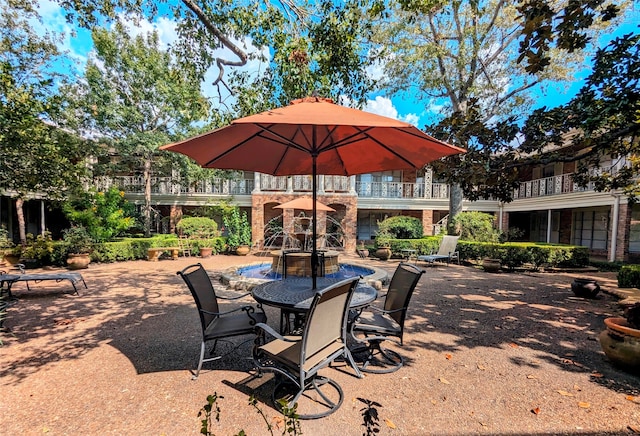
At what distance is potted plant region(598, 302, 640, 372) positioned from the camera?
131 inches

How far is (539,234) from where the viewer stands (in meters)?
20.0

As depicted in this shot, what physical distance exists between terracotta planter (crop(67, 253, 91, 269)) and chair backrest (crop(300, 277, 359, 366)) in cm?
1117

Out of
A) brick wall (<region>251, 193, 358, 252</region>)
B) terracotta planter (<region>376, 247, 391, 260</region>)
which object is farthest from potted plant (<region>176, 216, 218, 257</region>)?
terracotta planter (<region>376, 247, 391, 260</region>)

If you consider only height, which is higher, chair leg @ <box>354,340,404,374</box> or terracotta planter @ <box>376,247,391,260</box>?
chair leg @ <box>354,340,404,374</box>

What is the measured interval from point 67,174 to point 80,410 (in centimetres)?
854

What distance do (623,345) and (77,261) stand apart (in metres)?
13.7

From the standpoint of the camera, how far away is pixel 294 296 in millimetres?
3439

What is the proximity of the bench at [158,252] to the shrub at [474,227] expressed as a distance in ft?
42.4

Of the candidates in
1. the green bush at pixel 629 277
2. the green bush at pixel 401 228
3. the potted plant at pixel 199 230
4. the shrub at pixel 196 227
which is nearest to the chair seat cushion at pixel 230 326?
the green bush at pixel 629 277

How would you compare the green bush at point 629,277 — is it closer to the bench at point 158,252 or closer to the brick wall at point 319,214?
the brick wall at point 319,214

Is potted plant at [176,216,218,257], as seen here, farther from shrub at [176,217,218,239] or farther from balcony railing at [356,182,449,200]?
balcony railing at [356,182,449,200]

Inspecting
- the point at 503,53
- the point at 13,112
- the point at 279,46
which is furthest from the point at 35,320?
the point at 503,53

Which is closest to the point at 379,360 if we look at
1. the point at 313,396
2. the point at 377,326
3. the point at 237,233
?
the point at 377,326

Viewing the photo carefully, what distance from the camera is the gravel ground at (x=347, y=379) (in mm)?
2545
